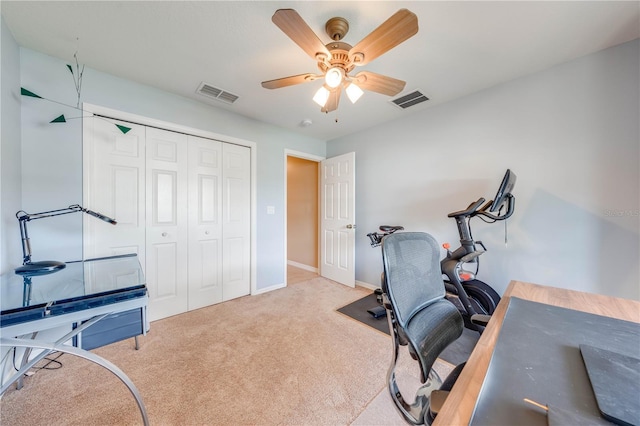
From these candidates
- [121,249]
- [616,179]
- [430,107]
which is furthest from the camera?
[430,107]

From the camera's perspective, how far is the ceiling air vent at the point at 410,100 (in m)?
2.52

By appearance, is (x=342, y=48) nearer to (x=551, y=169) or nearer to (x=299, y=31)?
(x=299, y=31)

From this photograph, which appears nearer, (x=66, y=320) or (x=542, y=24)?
(x=66, y=320)

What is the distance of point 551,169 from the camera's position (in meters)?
2.07

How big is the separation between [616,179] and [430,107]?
1782 millimetres

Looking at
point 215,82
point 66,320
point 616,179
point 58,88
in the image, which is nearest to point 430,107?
point 616,179

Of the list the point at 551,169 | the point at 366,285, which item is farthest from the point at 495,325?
the point at 366,285

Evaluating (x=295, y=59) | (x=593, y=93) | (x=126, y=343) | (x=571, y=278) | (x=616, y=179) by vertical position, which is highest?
(x=295, y=59)

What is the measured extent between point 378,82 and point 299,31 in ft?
2.29

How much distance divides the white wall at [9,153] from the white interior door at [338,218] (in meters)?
3.28

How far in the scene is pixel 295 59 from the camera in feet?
6.35

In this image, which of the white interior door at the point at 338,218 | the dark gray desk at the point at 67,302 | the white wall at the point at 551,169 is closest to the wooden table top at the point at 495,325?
the white wall at the point at 551,169

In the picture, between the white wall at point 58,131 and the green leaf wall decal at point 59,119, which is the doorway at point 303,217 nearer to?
the white wall at point 58,131

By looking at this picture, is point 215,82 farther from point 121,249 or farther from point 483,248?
point 483,248
